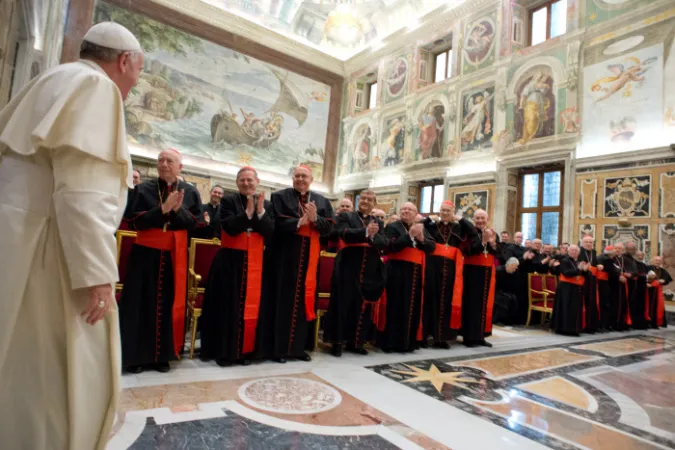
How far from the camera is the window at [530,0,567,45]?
11.3 m

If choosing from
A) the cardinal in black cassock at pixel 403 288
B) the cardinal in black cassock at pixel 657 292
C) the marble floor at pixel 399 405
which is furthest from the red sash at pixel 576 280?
the cardinal in black cassock at pixel 403 288

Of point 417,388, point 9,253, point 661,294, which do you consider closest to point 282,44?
point 661,294

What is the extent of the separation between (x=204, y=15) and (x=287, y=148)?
5.43 m

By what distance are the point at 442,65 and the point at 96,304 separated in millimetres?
15618

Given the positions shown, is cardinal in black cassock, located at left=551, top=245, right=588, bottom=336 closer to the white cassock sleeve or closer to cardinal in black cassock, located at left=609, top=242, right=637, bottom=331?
cardinal in black cassock, located at left=609, top=242, right=637, bottom=331

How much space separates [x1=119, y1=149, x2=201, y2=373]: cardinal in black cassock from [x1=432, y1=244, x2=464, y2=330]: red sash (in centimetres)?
304

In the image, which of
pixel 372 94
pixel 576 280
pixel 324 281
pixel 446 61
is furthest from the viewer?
pixel 372 94

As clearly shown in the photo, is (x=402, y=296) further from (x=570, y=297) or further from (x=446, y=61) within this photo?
(x=446, y=61)

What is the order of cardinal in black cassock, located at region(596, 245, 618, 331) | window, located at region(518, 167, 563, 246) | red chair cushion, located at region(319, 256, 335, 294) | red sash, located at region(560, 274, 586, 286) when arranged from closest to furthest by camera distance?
red chair cushion, located at region(319, 256, 335, 294), red sash, located at region(560, 274, 586, 286), cardinal in black cassock, located at region(596, 245, 618, 331), window, located at region(518, 167, 563, 246)

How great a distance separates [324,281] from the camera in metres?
5.06

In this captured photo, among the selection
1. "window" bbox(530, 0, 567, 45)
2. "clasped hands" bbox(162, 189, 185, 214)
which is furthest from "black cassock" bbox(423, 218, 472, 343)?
"window" bbox(530, 0, 567, 45)

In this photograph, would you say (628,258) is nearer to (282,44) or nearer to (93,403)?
(93,403)

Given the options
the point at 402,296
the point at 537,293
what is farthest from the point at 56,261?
the point at 537,293

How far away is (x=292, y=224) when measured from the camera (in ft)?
13.2
